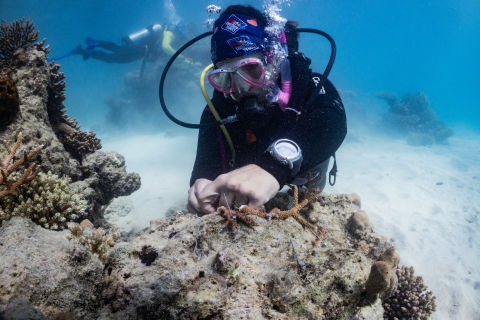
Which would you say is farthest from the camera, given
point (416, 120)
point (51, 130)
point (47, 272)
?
point (416, 120)

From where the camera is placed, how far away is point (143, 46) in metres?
18.7

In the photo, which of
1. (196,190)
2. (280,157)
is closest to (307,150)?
(280,157)

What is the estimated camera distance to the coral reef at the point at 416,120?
67.8 ft

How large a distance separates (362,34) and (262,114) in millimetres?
147476

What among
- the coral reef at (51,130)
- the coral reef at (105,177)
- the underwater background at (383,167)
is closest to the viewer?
the coral reef at (51,130)

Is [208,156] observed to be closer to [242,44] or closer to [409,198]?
[242,44]

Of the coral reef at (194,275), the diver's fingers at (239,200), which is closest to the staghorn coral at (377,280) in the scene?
the coral reef at (194,275)

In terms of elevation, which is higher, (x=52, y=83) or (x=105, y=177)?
(x=52, y=83)

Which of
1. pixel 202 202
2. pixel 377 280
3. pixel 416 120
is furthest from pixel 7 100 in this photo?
pixel 416 120

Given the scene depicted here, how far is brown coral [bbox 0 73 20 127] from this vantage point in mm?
2592

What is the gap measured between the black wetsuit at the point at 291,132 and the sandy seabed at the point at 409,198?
3.42m

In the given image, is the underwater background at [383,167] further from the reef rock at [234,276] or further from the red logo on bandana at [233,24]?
the reef rock at [234,276]

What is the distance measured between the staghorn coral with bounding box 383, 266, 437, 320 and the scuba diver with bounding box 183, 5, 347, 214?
1986 mm

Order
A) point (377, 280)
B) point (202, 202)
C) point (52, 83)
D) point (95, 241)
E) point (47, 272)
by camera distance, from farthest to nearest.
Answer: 1. point (52, 83)
2. point (202, 202)
3. point (95, 241)
4. point (377, 280)
5. point (47, 272)
